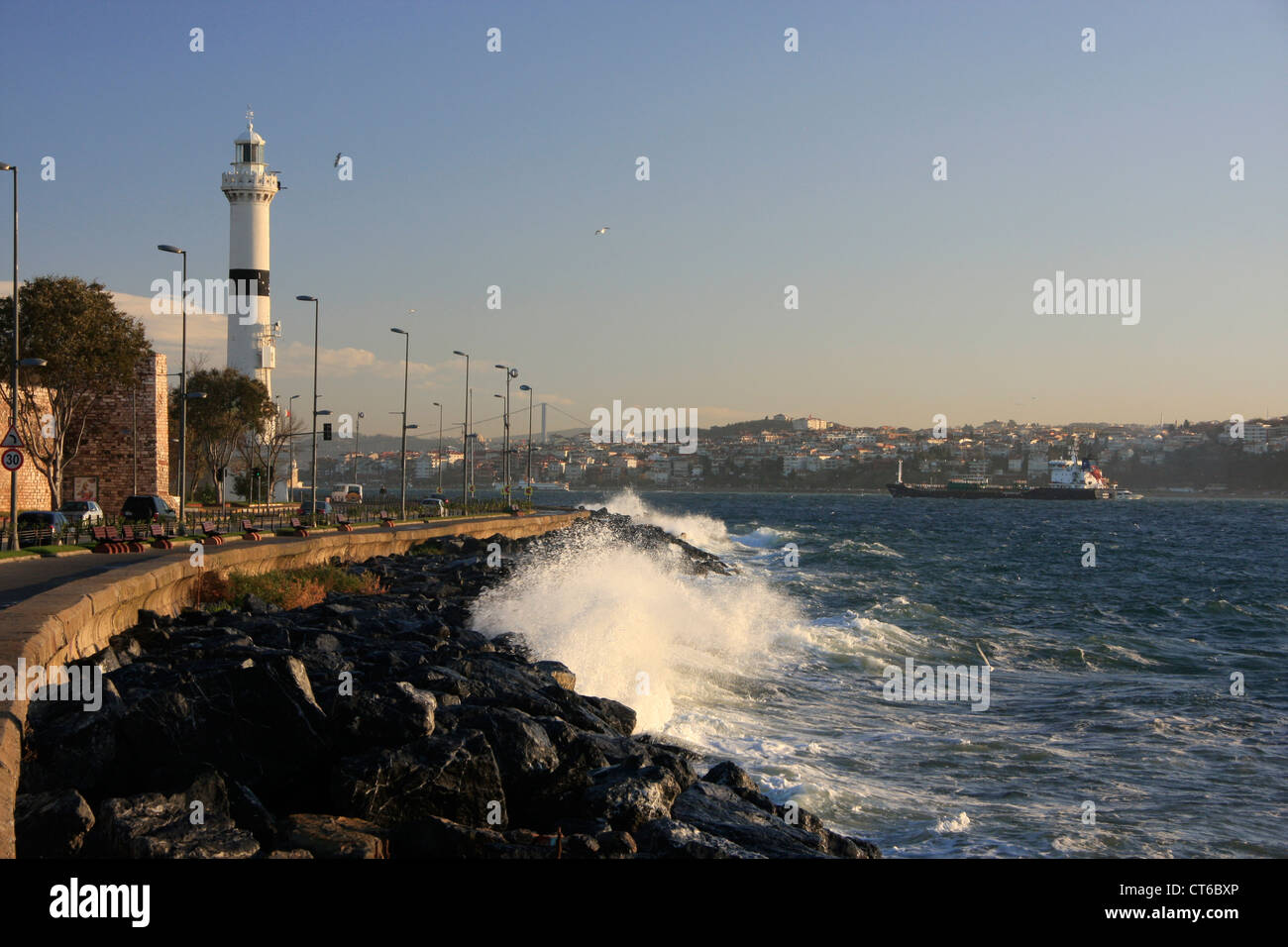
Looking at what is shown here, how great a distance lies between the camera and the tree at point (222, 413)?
2557 inches

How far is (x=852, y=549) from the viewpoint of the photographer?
58688 mm

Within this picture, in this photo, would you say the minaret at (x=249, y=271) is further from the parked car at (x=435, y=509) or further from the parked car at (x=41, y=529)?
the parked car at (x=41, y=529)

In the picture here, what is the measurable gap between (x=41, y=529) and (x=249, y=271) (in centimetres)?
5089

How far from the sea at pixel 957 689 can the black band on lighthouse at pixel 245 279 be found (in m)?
43.6

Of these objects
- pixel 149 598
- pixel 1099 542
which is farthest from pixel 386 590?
pixel 1099 542

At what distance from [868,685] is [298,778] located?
499 inches

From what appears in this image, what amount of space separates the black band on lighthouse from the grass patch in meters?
55.1

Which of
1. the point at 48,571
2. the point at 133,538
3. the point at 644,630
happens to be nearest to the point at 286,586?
the point at 48,571

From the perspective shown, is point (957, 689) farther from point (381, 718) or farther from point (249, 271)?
point (249, 271)

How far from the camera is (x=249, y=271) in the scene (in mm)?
75250

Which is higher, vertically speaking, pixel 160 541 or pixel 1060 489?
pixel 160 541
